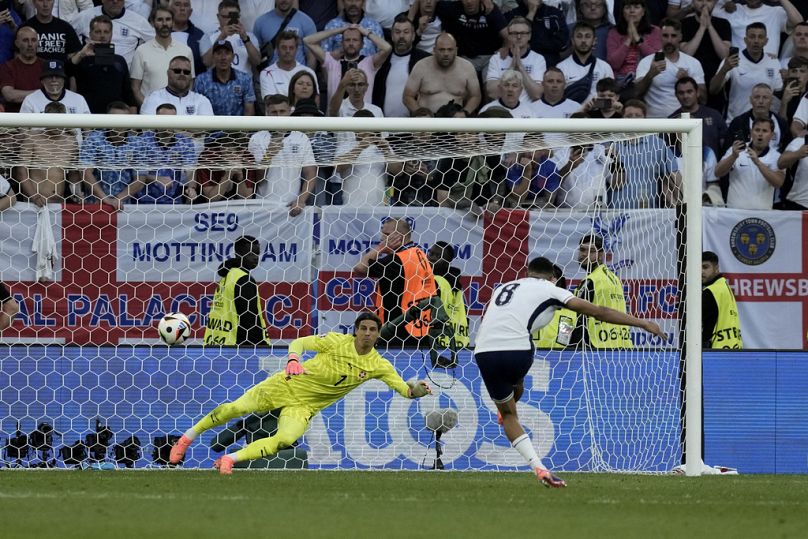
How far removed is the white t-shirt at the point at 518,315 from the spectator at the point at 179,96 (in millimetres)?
6461

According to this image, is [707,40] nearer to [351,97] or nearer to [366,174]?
[351,97]

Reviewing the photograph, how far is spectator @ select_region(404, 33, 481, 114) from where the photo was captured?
16.5 meters

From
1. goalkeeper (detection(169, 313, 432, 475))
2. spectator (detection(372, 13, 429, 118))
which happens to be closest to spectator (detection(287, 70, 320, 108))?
spectator (detection(372, 13, 429, 118))

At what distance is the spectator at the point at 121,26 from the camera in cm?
1662

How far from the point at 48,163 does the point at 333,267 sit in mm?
2919

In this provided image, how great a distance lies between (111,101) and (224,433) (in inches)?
199

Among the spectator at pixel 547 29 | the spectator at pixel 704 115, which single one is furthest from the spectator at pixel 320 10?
the spectator at pixel 704 115

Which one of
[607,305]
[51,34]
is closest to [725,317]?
[607,305]

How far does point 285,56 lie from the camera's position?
645 inches

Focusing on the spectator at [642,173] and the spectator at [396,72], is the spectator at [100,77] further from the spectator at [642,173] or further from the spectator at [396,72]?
the spectator at [642,173]

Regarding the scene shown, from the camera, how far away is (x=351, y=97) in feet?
53.2

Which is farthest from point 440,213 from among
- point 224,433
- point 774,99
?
point 774,99

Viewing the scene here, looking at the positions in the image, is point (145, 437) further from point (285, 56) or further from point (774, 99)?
point (774, 99)

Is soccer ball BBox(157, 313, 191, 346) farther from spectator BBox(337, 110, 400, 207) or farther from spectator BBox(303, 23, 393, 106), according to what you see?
spectator BBox(303, 23, 393, 106)
